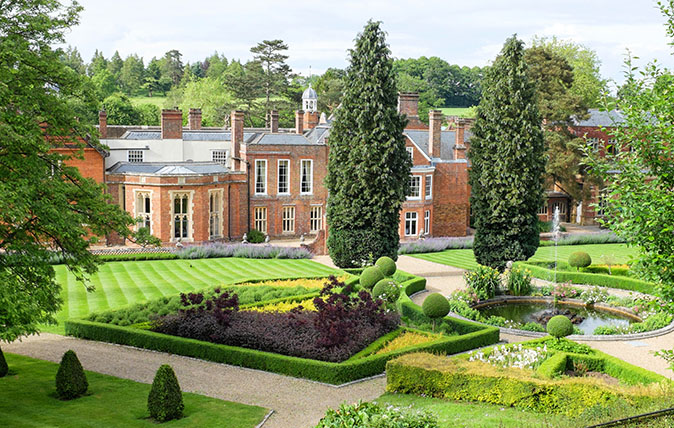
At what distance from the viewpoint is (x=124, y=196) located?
4041 centimetres

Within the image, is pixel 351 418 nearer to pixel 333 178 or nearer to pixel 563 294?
pixel 563 294

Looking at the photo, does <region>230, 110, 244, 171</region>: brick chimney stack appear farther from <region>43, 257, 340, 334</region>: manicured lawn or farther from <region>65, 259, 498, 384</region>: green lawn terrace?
<region>65, 259, 498, 384</region>: green lawn terrace

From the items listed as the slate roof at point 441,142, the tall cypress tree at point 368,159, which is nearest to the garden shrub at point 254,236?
the slate roof at point 441,142

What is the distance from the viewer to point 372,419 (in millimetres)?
9711

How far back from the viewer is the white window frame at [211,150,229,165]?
47.0m

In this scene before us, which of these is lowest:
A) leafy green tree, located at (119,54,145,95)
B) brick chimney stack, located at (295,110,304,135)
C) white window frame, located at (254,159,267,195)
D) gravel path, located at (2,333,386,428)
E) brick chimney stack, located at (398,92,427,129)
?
gravel path, located at (2,333,386,428)

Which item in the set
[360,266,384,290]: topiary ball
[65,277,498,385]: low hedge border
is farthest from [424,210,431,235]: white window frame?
[65,277,498,385]: low hedge border

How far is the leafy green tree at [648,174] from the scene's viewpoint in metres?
10.9

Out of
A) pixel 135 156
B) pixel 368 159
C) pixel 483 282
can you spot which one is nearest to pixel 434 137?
pixel 368 159

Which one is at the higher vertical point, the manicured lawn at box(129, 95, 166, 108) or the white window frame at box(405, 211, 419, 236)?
the manicured lawn at box(129, 95, 166, 108)

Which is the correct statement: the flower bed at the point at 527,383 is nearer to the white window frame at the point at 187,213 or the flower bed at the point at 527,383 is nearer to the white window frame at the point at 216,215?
the white window frame at the point at 187,213

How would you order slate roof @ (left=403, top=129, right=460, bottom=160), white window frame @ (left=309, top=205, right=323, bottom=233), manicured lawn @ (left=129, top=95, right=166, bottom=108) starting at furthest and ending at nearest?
manicured lawn @ (left=129, top=95, right=166, bottom=108), slate roof @ (left=403, top=129, right=460, bottom=160), white window frame @ (left=309, top=205, right=323, bottom=233)

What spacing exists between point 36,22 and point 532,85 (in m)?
20.9

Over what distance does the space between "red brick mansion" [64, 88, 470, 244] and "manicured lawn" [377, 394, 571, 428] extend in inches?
1019
